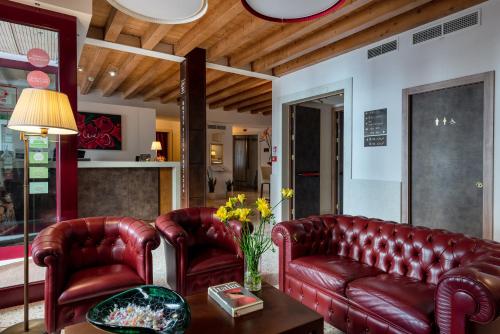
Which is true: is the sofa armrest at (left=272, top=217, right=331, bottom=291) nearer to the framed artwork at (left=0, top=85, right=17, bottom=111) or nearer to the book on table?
the book on table

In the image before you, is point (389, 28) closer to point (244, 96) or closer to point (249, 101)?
point (244, 96)

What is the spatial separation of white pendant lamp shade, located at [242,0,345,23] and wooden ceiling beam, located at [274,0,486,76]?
2217mm

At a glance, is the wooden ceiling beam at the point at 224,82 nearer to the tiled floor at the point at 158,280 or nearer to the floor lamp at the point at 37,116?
the tiled floor at the point at 158,280

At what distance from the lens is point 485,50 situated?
294cm

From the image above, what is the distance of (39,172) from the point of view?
290 cm

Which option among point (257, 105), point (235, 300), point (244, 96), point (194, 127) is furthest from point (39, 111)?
point (257, 105)

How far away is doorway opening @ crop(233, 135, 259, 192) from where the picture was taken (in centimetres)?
1304

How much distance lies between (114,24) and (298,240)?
3.16 meters

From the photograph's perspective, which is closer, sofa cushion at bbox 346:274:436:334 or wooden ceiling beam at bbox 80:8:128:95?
sofa cushion at bbox 346:274:436:334

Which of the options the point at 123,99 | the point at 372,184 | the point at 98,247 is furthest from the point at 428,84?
the point at 123,99

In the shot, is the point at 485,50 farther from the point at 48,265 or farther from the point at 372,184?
the point at 48,265

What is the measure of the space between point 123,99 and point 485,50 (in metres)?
7.87

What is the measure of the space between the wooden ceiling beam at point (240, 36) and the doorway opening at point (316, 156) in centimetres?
184

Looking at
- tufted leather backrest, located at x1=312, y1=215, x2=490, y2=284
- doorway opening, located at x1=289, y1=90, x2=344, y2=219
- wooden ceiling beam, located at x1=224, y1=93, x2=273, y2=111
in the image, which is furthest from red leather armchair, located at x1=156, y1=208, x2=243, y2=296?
wooden ceiling beam, located at x1=224, y1=93, x2=273, y2=111
